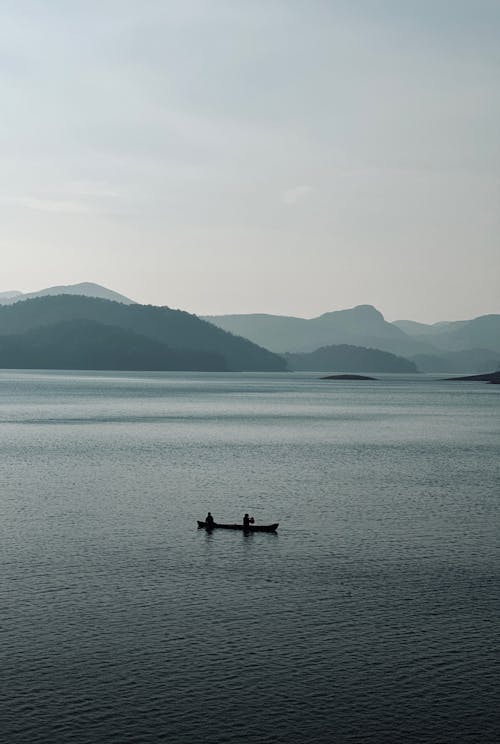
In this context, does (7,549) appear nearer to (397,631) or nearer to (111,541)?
(111,541)

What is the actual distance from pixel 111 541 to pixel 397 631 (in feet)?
123

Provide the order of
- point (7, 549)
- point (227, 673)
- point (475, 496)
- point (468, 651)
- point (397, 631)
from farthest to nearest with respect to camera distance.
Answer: point (475, 496) → point (7, 549) → point (397, 631) → point (468, 651) → point (227, 673)

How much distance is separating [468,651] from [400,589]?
13.8 metres

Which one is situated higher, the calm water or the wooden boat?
the wooden boat

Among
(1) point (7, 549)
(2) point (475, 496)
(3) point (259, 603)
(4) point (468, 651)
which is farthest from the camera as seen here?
(2) point (475, 496)

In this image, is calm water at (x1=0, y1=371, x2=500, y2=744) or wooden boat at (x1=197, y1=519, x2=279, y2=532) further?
wooden boat at (x1=197, y1=519, x2=279, y2=532)

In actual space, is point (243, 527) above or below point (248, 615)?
above

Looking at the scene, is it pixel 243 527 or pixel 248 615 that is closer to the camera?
pixel 248 615

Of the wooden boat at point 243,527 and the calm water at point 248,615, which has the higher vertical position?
the wooden boat at point 243,527

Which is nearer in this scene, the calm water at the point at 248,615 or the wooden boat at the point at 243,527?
the calm water at the point at 248,615

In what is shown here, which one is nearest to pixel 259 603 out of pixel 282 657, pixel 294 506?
pixel 282 657

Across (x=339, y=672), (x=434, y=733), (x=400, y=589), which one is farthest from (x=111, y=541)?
(x=434, y=733)

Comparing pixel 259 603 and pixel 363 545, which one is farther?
pixel 363 545

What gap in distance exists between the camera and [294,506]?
10781cm
